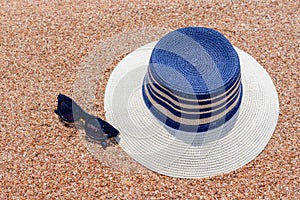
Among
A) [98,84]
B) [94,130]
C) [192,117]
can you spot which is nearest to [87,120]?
[94,130]

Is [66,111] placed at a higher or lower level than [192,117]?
lower

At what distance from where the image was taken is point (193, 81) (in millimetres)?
6520

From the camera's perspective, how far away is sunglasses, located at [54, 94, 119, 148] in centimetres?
700

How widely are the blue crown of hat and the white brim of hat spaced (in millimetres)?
177

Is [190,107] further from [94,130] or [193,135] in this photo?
[94,130]

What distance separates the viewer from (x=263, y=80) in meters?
7.65

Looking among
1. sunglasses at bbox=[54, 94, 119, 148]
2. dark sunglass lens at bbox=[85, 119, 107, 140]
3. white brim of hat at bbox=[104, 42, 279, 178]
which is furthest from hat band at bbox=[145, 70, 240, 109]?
dark sunglass lens at bbox=[85, 119, 107, 140]

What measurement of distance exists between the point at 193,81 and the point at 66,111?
2.34m

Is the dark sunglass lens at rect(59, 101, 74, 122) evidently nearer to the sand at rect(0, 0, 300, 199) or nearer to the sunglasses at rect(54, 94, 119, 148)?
the sunglasses at rect(54, 94, 119, 148)

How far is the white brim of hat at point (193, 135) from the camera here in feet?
22.0

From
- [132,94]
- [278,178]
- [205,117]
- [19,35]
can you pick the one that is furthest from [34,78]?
[278,178]

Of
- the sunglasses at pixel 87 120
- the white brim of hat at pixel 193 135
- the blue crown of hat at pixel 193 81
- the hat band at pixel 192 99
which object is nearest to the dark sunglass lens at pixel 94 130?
the sunglasses at pixel 87 120

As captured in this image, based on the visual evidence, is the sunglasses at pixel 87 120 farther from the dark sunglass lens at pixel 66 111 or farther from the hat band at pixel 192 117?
the hat band at pixel 192 117

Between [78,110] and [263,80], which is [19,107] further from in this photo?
[263,80]
